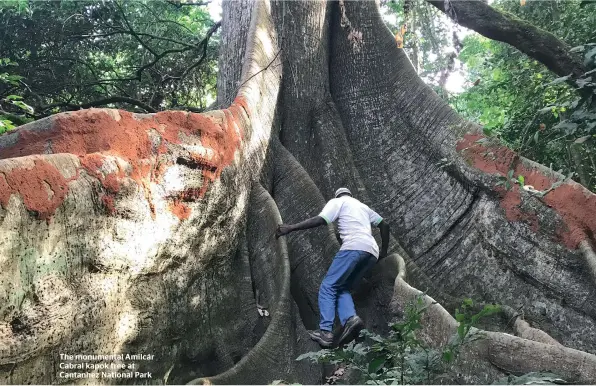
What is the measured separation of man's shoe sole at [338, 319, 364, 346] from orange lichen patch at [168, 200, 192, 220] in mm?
1516

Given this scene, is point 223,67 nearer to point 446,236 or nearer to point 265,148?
point 265,148

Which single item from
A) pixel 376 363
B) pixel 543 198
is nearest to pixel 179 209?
pixel 376 363

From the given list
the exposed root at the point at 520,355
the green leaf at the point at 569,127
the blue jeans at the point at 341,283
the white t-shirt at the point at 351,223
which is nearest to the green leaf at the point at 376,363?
the exposed root at the point at 520,355

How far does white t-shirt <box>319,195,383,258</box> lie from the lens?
16.5 feet

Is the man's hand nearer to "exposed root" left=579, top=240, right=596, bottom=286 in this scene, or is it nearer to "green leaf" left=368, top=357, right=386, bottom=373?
"green leaf" left=368, top=357, right=386, bottom=373

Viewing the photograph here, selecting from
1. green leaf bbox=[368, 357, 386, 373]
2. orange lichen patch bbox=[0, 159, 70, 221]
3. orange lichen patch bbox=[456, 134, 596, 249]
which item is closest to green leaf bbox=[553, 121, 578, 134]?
orange lichen patch bbox=[456, 134, 596, 249]

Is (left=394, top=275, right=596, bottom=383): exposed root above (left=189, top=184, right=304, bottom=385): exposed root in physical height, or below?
→ below

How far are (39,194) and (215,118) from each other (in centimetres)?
191

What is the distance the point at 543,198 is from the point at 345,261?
1884 mm

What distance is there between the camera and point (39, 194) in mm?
3176

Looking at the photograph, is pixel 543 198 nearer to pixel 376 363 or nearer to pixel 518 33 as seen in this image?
pixel 518 33

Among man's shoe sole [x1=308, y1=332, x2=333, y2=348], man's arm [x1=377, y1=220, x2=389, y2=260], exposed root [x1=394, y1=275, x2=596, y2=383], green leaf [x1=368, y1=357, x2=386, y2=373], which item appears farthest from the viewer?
man's arm [x1=377, y1=220, x2=389, y2=260]

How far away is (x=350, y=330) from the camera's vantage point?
181 inches

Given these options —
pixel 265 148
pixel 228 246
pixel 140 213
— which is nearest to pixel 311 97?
pixel 265 148
